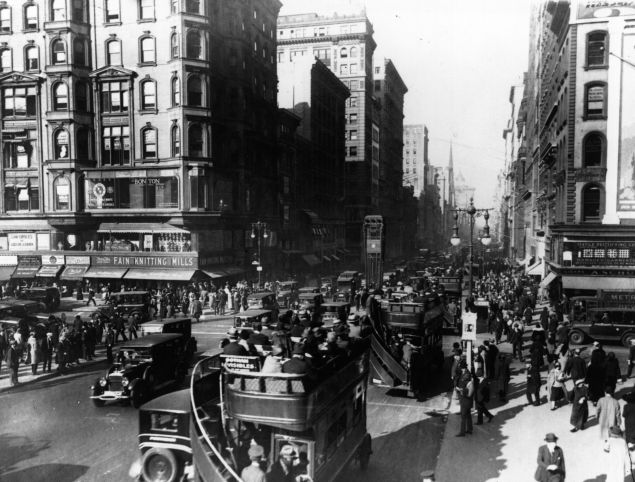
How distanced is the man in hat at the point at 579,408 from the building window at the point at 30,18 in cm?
4603

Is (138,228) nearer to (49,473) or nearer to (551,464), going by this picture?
(49,473)

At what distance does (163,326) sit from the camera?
70.3 feet

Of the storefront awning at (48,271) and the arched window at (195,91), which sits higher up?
the arched window at (195,91)

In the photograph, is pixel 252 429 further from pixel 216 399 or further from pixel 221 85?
pixel 221 85

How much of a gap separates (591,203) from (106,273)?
113ft

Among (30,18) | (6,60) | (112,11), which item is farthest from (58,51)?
(112,11)

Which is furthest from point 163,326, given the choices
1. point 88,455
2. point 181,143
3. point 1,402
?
point 181,143

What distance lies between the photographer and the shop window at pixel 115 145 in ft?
147

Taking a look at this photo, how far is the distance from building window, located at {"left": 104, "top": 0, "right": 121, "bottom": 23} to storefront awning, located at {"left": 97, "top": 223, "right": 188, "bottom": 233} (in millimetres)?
15879

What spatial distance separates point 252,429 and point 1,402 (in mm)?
12040

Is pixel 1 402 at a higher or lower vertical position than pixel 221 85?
lower

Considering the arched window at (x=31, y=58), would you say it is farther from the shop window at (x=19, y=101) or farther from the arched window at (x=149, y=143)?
the arched window at (x=149, y=143)

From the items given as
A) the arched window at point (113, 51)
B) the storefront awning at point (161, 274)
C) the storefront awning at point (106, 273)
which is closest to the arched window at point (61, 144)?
the arched window at point (113, 51)

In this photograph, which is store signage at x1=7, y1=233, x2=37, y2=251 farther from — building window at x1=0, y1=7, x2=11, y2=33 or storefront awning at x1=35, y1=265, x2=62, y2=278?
building window at x1=0, y1=7, x2=11, y2=33
